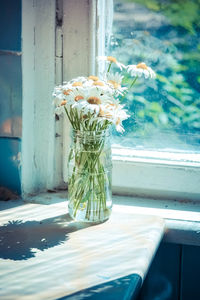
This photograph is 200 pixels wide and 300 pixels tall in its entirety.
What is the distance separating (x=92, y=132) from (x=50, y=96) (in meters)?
0.27

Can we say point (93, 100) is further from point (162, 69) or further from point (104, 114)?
point (162, 69)

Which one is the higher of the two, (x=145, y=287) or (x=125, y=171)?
(x=125, y=171)

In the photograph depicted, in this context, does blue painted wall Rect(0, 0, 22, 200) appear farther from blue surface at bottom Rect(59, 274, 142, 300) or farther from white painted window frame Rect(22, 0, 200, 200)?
blue surface at bottom Rect(59, 274, 142, 300)

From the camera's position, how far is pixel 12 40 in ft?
3.90

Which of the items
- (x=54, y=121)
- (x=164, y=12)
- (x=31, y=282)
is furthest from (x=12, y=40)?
(x=31, y=282)

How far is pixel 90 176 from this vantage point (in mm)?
1106

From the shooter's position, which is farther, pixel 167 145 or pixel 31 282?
pixel 167 145

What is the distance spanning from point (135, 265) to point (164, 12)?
65 centimetres

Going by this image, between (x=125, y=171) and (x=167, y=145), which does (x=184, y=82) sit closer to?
(x=167, y=145)

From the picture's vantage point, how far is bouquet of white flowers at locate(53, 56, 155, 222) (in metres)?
1.03

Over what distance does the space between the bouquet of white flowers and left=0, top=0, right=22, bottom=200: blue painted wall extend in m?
0.18

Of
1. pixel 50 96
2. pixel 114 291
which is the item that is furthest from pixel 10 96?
pixel 114 291

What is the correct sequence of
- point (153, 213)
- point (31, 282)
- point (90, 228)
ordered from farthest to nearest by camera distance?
point (153, 213)
point (90, 228)
point (31, 282)

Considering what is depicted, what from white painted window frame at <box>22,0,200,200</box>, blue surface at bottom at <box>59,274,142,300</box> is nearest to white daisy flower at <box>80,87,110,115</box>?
white painted window frame at <box>22,0,200,200</box>
